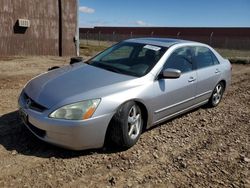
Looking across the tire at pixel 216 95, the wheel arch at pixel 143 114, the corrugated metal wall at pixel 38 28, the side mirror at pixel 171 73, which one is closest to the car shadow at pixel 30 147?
the wheel arch at pixel 143 114

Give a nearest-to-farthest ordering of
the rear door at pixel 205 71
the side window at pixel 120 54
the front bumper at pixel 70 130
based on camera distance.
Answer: the front bumper at pixel 70 130 < the side window at pixel 120 54 < the rear door at pixel 205 71

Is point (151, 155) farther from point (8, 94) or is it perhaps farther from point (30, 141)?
point (8, 94)

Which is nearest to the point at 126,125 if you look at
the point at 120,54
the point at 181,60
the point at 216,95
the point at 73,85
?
the point at 73,85

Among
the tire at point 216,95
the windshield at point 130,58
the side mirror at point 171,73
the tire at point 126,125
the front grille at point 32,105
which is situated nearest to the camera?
the front grille at point 32,105

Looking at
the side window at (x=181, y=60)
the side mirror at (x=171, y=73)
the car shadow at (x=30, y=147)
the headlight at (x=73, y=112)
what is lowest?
the car shadow at (x=30, y=147)

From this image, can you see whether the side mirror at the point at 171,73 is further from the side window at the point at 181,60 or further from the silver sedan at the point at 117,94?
the side window at the point at 181,60

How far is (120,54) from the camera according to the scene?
5.19m

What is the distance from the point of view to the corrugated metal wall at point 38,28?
13.2m

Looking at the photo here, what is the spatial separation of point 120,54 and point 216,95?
8.30 ft

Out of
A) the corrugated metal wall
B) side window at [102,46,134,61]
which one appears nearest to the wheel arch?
side window at [102,46,134,61]

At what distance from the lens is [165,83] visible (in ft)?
15.1

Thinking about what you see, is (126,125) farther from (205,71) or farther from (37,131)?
(205,71)

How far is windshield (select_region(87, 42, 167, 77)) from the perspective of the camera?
4612 mm

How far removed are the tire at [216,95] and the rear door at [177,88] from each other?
1.08 meters
